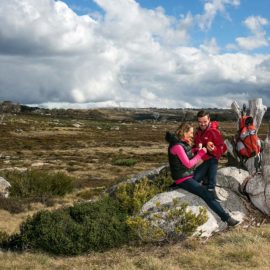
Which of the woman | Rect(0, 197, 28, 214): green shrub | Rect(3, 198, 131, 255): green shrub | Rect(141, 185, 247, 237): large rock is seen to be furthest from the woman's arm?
Rect(0, 197, 28, 214): green shrub

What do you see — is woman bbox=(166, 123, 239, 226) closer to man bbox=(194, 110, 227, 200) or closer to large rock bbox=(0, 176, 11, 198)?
man bbox=(194, 110, 227, 200)

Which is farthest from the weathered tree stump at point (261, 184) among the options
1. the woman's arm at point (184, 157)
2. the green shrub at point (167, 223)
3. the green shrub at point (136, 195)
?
the woman's arm at point (184, 157)

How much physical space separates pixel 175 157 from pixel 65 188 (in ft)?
39.2

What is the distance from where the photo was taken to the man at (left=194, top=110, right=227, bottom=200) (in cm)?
943

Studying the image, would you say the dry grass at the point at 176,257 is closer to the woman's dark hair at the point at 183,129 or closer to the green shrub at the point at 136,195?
the green shrub at the point at 136,195

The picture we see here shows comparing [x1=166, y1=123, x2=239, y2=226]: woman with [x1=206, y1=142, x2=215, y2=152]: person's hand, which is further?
[x1=206, y1=142, x2=215, y2=152]: person's hand

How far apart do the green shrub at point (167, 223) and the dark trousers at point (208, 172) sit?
0.93m

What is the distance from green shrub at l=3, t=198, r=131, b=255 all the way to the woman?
1.44 metres

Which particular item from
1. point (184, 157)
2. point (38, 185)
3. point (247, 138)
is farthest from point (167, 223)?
point (38, 185)

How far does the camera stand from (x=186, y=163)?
871cm

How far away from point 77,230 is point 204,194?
2.67m

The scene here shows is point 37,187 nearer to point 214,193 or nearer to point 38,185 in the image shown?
point 38,185

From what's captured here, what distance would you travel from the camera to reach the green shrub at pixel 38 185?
1888cm

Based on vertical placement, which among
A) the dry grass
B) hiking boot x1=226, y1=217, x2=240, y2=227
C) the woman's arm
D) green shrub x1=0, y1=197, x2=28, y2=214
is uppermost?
the woman's arm
